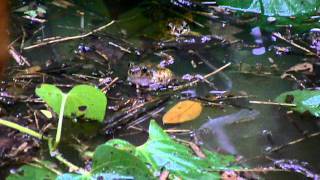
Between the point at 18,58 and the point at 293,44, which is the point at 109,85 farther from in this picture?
the point at 293,44

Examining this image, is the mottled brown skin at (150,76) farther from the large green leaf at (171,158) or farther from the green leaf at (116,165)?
the green leaf at (116,165)

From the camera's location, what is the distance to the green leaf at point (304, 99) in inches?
71.4

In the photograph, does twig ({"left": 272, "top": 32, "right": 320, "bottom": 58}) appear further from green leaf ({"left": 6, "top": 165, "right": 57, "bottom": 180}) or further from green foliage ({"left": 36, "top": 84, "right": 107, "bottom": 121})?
green leaf ({"left": 6, "top": 165, "right": 57, "bottom": 180})

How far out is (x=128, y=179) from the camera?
1.39 meters

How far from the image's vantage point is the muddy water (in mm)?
1698

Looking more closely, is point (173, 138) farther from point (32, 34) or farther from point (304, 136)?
point (32, 34)

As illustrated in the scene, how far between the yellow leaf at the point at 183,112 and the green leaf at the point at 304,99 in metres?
0.30

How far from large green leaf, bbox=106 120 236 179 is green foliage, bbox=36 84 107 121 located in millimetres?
169

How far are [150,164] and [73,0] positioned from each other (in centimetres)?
132

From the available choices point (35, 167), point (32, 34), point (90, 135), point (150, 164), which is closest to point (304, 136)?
point (150, 164)

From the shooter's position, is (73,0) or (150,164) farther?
(73,0)

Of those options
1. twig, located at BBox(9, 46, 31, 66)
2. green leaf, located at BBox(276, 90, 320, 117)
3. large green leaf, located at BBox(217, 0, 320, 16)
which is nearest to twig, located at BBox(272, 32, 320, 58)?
large green leaf, located at BBox(217, 0, 320, 16)

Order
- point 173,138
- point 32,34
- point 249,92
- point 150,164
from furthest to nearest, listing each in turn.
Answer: point 32,34 → point 249,92 → point 173,138 → point 150,164

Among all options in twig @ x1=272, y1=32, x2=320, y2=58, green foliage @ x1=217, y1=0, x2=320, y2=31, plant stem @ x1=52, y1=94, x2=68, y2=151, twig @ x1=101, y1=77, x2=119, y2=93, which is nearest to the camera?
plant stem @ x1=52, y1=94, x2=68, y2=151
